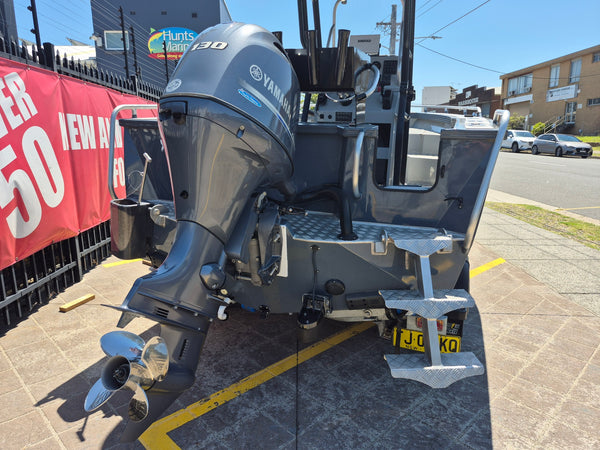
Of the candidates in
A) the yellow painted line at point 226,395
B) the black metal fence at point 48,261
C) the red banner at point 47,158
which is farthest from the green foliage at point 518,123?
the yellow painted line at point 226,395

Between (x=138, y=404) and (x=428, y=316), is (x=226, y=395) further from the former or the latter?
(x=428, y=316)

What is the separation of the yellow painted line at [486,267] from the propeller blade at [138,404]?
4141 millimetres

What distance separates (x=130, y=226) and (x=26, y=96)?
2.06 meters

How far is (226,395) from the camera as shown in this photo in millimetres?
2611

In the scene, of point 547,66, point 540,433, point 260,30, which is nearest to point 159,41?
point 260,30

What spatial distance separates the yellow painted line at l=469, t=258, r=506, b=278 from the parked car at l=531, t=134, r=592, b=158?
71.6ft

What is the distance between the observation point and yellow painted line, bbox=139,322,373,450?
7.34 feet

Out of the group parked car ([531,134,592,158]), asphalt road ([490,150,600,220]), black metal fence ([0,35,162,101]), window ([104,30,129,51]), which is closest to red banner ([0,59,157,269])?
black metal fence ([0,35,162,101])

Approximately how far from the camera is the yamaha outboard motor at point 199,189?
1729mm

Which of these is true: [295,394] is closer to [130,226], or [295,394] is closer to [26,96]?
[130,226]

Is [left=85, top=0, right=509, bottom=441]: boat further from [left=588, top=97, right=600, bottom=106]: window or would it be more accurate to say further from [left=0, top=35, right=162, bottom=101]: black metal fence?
[left=588, top=97, right=600, bottom=106]: window

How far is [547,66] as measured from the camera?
40.4 m

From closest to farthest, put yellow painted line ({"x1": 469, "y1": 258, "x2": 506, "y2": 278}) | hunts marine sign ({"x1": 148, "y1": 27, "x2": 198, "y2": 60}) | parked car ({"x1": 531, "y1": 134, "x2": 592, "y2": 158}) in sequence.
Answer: yellow painted line ({"x1": 469, "y1": 258, "x2": 506, "y2": 278}) → parked car ({"x1": 531, "y1": 134, "x2": 592, "y2": 158}) → hunts marine sign ({"x1": 148, "y1": 27, "x2": 198, "y2": 60})

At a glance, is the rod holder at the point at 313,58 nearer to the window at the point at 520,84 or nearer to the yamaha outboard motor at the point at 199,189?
the yamaha outboard motor at the point at 199,189
